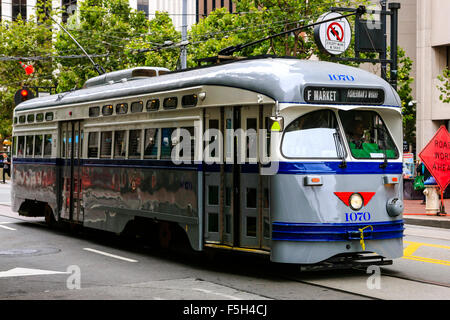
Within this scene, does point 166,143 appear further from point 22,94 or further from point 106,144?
point 22,94

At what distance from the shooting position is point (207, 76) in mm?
11094

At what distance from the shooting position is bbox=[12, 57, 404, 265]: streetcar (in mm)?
9820

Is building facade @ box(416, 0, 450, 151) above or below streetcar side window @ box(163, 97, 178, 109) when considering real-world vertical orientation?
above

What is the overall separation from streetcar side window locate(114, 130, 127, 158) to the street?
178 centimetres

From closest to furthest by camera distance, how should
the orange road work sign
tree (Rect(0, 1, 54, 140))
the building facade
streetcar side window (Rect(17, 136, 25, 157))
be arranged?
streetcar side window (Rect(17, 136, 25, 157)) → the orange road work sign → the building facade → tree (Rect(0, 1, 54, 140))

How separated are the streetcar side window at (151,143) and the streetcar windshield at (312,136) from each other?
312cm

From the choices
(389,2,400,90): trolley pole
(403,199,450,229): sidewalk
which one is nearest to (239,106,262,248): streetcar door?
(403,199,450,229): sidewalk

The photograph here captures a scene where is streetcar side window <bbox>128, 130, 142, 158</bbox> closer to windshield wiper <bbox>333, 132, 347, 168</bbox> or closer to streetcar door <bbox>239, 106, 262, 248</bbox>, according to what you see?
streetcar door <bbox>239, 106, 262, 248</bbox>

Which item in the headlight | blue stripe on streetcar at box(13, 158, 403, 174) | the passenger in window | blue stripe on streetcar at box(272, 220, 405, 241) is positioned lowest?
blue stripe on streetcar at box(272, 220, 405, 241)

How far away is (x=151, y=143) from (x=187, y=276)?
2.84 meters

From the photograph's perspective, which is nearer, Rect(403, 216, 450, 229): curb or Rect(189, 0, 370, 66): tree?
Rect(403, 216, 450, 229): curb
